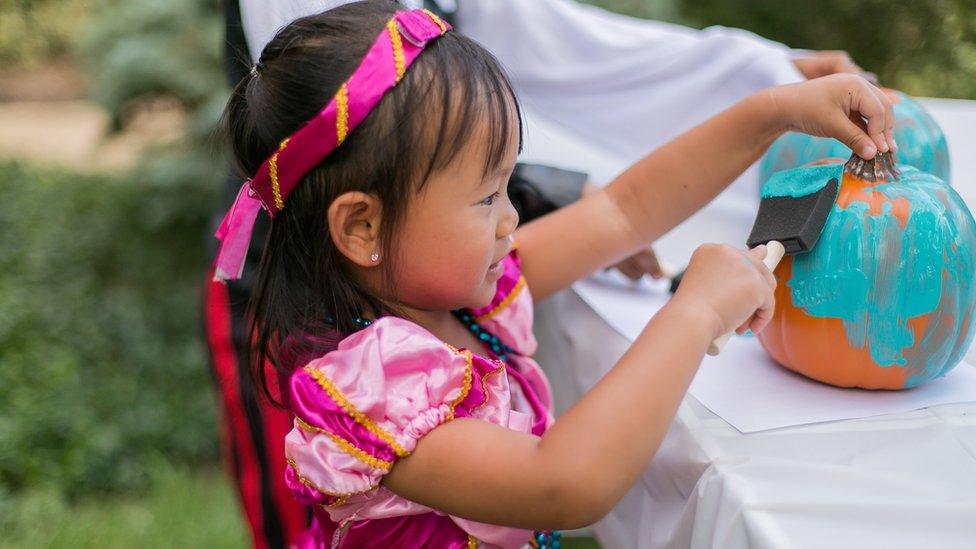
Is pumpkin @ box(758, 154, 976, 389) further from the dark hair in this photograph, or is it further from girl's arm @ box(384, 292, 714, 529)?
the dark hair

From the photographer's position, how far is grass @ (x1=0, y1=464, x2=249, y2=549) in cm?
221

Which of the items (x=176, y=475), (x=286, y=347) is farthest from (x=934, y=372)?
(x=176, y=475)

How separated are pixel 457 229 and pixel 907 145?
67 cm

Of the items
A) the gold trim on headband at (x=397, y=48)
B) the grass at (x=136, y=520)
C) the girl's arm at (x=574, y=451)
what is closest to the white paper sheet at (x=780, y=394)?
the girl's arm at (x=574, y=451)

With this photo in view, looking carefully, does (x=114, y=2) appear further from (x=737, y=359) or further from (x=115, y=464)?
(x=737, y=359)

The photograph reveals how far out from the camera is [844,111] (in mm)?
998

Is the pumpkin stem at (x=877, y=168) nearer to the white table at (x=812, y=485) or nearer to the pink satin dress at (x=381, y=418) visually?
the white table at (x=812, y=485)

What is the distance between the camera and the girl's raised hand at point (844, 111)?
968 mm

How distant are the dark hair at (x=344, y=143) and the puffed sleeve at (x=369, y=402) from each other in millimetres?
77

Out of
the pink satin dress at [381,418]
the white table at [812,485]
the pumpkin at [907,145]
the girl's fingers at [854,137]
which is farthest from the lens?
the pumpkin at [907,145]

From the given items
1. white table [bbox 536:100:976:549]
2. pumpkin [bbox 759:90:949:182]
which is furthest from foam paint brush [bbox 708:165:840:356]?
pumpkin [bbox 759:90:949:182]

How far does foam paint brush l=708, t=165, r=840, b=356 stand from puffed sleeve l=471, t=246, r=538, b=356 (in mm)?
286

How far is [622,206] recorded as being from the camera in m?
1.21

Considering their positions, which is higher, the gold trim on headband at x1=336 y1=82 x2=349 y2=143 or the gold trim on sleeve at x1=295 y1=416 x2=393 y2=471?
the gold trim on headband at x1=336 y1=82 x2=349 y2=143
